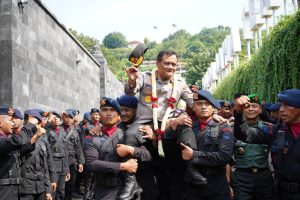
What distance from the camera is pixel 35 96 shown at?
37.2 ft

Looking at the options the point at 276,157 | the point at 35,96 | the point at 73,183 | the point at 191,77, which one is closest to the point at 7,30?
the point at 35,96

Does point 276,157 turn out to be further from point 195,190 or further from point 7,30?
point 7,30

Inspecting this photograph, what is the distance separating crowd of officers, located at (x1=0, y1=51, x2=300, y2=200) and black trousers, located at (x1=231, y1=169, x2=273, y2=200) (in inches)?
0.5

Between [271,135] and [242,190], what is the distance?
835 mm

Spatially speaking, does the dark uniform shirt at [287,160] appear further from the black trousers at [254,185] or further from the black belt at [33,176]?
the black belt at [33,176]

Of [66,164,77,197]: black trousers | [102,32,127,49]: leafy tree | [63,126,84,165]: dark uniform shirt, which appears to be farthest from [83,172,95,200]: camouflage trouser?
[102,32,127,49]: leafy tree

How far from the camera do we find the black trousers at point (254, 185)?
18.9 feet

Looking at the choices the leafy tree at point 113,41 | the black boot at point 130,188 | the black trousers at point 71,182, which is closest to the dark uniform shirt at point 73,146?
the black trousers at point 71,182

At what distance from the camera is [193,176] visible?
4.76m

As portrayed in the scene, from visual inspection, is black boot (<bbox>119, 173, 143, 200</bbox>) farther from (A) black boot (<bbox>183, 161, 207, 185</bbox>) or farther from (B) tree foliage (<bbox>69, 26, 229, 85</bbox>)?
(B) tree foliage (<bbox>69, 26, 229, 85</bbox>)

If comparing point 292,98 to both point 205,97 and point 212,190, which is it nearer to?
point 205,97

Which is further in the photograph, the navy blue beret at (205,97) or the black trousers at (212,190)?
the navy blue beret at (205,97)

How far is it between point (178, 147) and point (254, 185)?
130cm

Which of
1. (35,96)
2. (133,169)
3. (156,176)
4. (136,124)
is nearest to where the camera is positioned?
(133,169)
